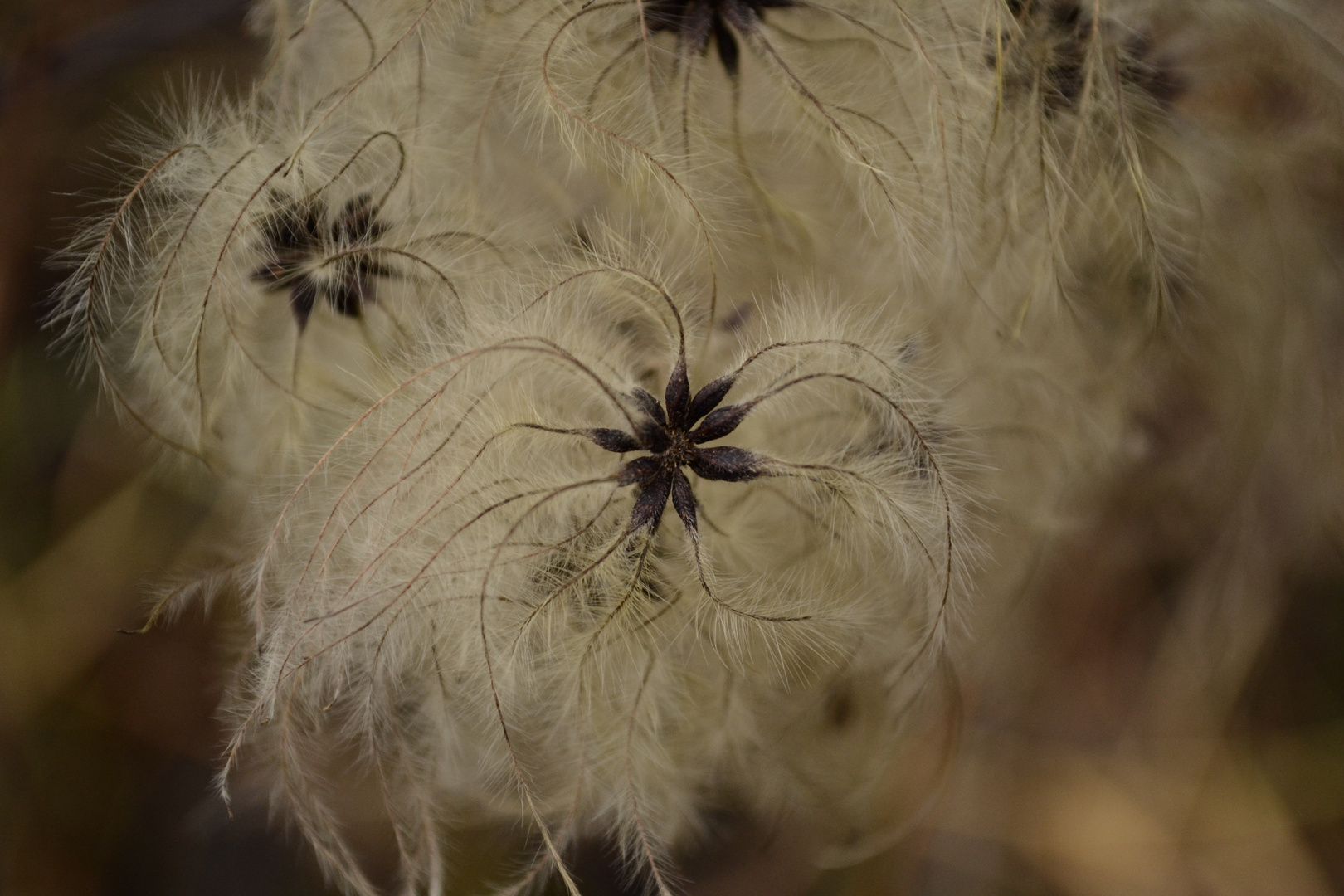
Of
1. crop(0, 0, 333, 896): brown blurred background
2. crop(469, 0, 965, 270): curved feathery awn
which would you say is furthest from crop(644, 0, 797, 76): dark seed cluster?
crop(0, 0, 333, 896): brown blurred background

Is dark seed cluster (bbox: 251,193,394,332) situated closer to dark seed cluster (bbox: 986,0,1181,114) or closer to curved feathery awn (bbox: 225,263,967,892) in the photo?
curved feathery awn (bbox: 225,263,967,892)

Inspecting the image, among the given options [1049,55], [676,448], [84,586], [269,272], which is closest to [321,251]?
[269,272]

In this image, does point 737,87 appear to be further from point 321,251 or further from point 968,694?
point 968,694

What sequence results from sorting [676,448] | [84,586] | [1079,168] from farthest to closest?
[84,586], [1079,168], [676,448]

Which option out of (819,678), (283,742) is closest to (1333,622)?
(819,678)

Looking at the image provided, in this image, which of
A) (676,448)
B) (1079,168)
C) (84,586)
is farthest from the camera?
(84,586)

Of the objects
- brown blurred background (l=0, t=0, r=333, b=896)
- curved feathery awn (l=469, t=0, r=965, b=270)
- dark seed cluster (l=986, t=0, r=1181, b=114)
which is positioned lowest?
brown blurred background (l=0, t=0, r=333, b=896)
